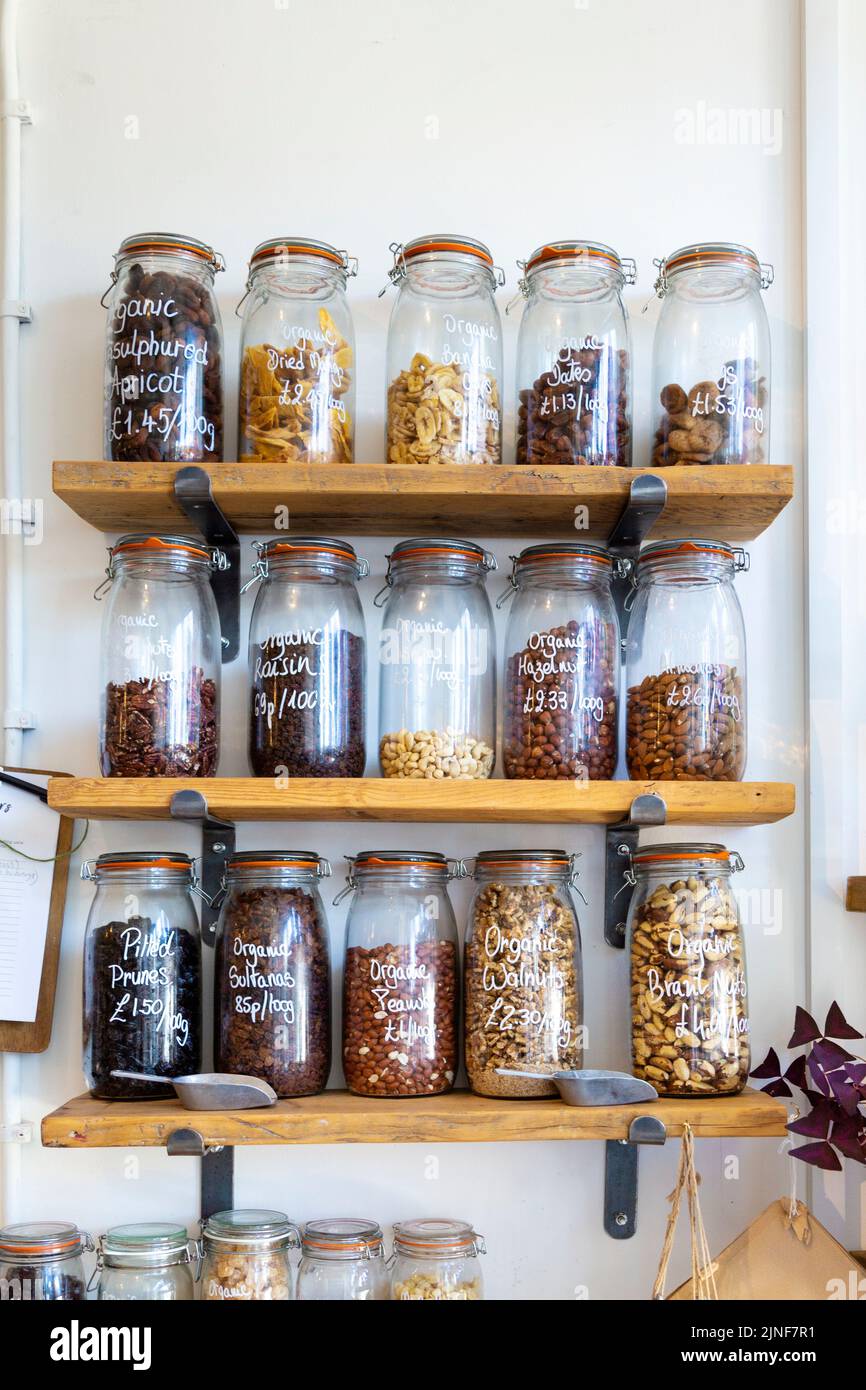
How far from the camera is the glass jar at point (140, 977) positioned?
54.7 inches

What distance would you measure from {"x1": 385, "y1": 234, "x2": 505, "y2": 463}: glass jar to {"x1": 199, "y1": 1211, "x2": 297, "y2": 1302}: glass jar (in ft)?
2.76

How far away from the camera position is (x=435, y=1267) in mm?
1397

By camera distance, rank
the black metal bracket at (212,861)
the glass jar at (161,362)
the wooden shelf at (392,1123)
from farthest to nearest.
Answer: the black metal bracket at (212,861), the glass jar at (161,362), the wooden shelf at (392,1123)

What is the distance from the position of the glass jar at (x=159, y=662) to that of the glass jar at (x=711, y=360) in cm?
54

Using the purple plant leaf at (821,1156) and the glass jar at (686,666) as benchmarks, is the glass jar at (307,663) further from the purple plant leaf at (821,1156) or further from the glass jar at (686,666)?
the purple plant leaf at (821,1156)

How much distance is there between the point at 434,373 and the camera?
1.44m

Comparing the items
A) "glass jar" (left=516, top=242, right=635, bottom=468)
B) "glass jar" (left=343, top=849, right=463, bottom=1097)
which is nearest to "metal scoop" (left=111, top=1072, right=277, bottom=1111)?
"glass jar" (left=343, top=849, right=463, bottom=1097)

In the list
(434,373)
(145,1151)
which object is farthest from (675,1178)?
(434,373)

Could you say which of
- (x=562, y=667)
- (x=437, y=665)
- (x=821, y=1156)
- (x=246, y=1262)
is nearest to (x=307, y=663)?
(x=437, y=665)

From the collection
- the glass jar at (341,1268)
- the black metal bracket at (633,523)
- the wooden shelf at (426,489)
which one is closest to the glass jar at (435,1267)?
the glass jar at (341,1268)

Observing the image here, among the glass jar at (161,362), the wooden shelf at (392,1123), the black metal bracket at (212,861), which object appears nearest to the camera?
the wooden shelf at (392,1123)

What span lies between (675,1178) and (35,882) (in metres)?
0.81

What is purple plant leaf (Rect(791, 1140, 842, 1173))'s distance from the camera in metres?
1.36
